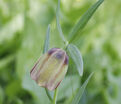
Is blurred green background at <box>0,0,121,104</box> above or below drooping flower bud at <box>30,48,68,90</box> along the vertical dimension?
below

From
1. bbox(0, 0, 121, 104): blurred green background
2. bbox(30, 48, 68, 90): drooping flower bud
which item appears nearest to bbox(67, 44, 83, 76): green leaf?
bbox(30, 48, 68, 90): drooping flower bud

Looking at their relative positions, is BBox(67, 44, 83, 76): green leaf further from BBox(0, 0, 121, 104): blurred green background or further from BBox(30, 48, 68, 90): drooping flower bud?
BBox(0, 0, 121, 104): blurred green background

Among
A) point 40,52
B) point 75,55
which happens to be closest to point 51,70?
point 75,55

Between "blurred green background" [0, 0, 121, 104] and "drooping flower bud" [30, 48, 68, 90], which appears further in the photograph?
"blurred green background" [0, 0, 121, 104]

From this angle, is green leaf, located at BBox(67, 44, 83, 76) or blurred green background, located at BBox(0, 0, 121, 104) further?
blurred green background, located at BBox(0, 0, 121, 104)

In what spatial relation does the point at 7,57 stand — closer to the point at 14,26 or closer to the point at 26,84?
the point at 14,26

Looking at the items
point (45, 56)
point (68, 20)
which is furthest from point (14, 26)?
point (45, 56)

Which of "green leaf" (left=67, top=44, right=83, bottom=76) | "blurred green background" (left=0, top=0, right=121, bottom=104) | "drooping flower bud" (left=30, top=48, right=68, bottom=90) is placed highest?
"drooping flower bud" (left=30, top=48, right=68, bottom=90)

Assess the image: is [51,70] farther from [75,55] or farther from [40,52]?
[40,52]
